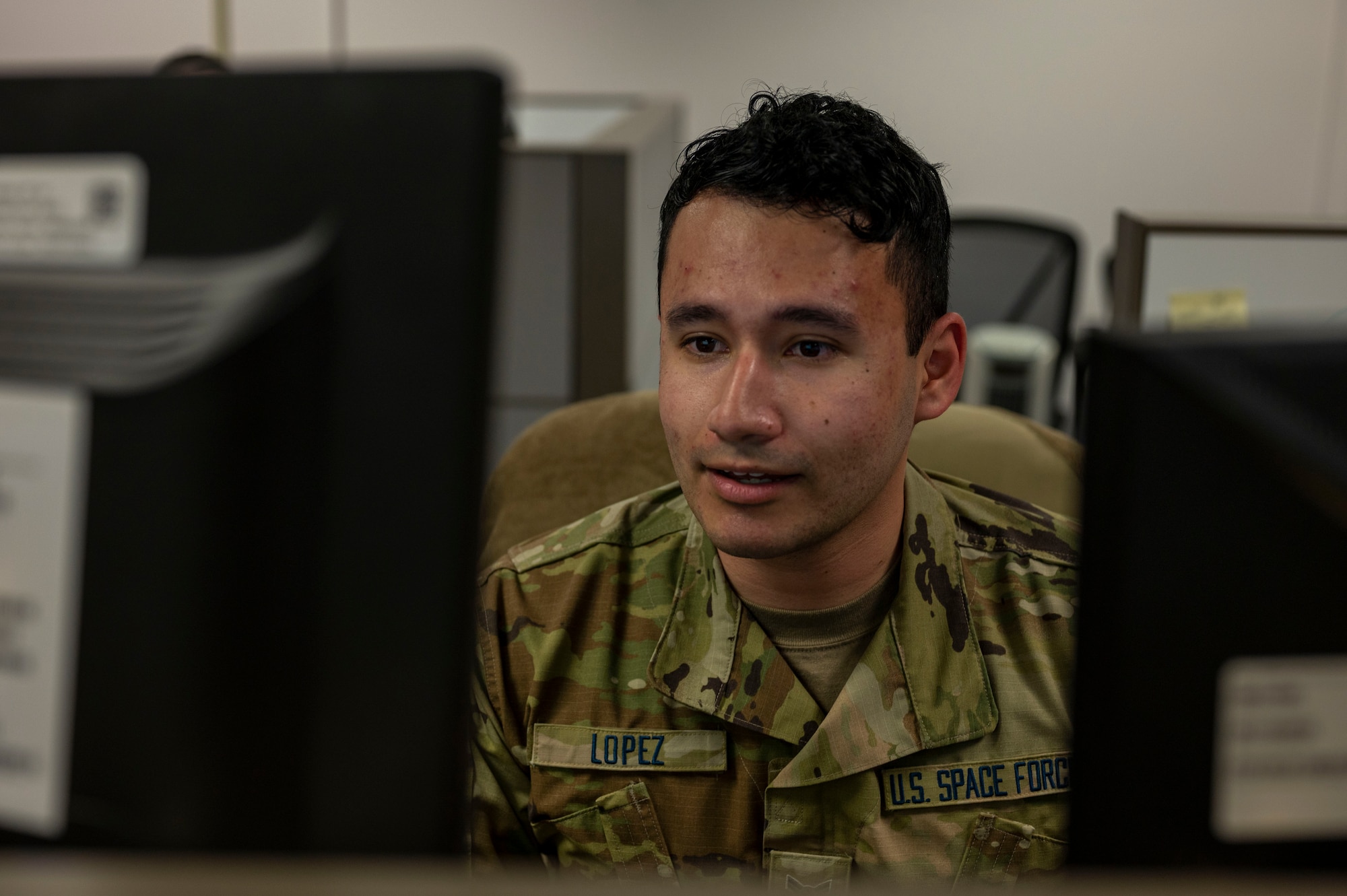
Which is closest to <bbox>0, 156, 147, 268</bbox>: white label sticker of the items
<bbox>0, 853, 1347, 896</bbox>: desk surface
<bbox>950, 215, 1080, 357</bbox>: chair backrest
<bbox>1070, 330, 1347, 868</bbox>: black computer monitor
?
<bbox>0, 853, 1347, 896</bbox>: desk surface

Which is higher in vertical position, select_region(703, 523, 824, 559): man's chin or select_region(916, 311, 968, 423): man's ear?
select_region(916, 311, 968, 423): man's ear

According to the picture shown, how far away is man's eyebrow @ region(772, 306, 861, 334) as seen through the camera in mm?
974

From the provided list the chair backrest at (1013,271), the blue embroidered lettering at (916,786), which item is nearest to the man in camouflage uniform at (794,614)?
the blue embroidered lettering at (916,786)

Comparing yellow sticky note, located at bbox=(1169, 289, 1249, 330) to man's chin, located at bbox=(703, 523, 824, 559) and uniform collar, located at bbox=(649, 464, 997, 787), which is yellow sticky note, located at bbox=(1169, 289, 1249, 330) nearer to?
uniform collar, located at bbox=(649, 464, 997, 787)

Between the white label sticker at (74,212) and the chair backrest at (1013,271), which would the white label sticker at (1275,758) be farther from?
the chair backrest at (1013,271)

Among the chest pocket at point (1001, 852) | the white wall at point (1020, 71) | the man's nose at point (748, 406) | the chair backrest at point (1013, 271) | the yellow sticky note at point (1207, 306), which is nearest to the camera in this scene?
the man's nose at point (748, 406)

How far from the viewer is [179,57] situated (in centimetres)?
171

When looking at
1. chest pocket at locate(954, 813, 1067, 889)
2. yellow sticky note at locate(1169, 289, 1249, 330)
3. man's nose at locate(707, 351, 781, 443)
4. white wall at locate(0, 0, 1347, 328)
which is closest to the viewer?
man's nose at locate(707, 351, 781, 443)

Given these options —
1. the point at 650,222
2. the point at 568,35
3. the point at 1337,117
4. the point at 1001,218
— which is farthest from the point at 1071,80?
the point at 650,222

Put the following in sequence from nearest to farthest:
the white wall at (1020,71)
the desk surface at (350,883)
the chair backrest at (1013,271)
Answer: the desk surface at (350,883) < the chair backrest at (1013,271) < the white wall at (1020,71)

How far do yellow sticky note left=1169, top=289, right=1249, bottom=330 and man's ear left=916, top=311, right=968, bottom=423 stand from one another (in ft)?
1.07

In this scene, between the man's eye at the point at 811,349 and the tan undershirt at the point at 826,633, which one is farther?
the tan undershirt at the point at 826,633

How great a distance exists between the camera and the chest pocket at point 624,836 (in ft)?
3.57

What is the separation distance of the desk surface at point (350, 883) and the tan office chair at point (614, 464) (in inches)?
42.3
